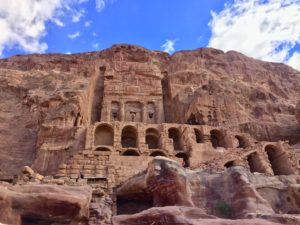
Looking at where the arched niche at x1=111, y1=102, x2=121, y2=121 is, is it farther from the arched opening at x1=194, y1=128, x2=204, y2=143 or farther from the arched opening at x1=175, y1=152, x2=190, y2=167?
the arched opening at x1=175, y1=152, x2=190, y2=167

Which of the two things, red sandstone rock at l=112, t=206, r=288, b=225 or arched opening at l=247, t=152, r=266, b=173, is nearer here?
red sandstone rock at l=112, t=206, r=288, b=225

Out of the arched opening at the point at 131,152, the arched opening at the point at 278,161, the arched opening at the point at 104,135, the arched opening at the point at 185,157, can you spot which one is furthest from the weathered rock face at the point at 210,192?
the arched opening at the point at 104,135

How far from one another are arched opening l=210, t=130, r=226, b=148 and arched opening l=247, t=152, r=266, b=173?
13.6ft

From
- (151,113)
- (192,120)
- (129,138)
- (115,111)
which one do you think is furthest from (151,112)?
(129,138)

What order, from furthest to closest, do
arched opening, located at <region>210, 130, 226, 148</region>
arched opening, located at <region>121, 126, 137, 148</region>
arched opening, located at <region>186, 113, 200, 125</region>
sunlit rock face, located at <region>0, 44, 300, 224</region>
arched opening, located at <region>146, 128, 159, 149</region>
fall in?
1. arched opening, located at <region>186, 113, 200, 125</region>
2. arched opening, located at <region>121, 126, 137, 148</region>
3. arched opening, located at <region>146, 128, 159, 149</region>
4. arched opening, located at <region>210, 130, 226, 148</region>
5. sunlit rock face, located at <region>0, 44, 300, 224</region>

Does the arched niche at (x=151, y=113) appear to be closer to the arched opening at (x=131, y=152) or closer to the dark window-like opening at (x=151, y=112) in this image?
the dark window-like opening at (x=151, y=112)

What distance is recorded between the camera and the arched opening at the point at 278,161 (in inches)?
955

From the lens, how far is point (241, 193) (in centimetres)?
1380

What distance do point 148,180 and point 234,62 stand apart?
4257 cm

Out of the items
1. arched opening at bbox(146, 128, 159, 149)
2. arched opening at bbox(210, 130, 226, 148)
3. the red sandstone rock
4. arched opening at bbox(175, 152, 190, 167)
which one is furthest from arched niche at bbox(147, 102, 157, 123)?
the red sandstone rock

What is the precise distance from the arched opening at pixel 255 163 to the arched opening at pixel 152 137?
9.17m

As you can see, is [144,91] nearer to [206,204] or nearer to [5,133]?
[5,133]

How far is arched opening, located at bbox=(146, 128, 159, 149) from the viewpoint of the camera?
29730 millimetres

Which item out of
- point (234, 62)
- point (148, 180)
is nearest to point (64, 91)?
point (148, 180)
